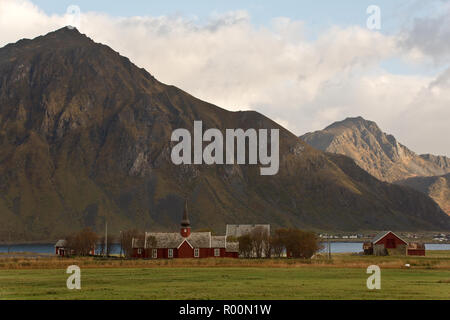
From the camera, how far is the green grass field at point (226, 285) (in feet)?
171

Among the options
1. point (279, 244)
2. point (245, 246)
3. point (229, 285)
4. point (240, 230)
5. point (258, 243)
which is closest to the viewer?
point (229, 285)

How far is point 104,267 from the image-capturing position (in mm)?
91438


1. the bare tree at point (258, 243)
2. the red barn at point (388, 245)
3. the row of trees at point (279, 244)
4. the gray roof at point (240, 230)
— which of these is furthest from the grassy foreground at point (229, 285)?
the red barn at point (388, 245)

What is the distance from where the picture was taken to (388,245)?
148625 millimetres

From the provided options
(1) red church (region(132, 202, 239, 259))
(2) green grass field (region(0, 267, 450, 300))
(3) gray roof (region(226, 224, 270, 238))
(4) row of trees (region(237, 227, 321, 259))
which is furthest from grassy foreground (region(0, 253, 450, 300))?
(3) gray roof (region(226, 224, 270, 238))

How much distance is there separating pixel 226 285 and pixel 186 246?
6881 cm

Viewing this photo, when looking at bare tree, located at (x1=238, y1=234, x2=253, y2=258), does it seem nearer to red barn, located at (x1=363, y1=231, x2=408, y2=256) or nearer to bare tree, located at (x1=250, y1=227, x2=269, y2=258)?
bare tree, located at (x1=250, y1=227, x2=269, y2=258)

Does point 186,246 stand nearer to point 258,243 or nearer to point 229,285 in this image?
point 258,243

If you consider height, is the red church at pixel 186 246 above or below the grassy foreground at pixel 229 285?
above

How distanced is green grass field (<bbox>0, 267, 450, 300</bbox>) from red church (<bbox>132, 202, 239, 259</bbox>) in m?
49.0

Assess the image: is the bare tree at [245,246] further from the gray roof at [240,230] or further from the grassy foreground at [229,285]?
the grassy foreground at [229,285]

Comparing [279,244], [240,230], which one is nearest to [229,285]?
[279,244]

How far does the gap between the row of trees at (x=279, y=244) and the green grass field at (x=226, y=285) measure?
4181cm
